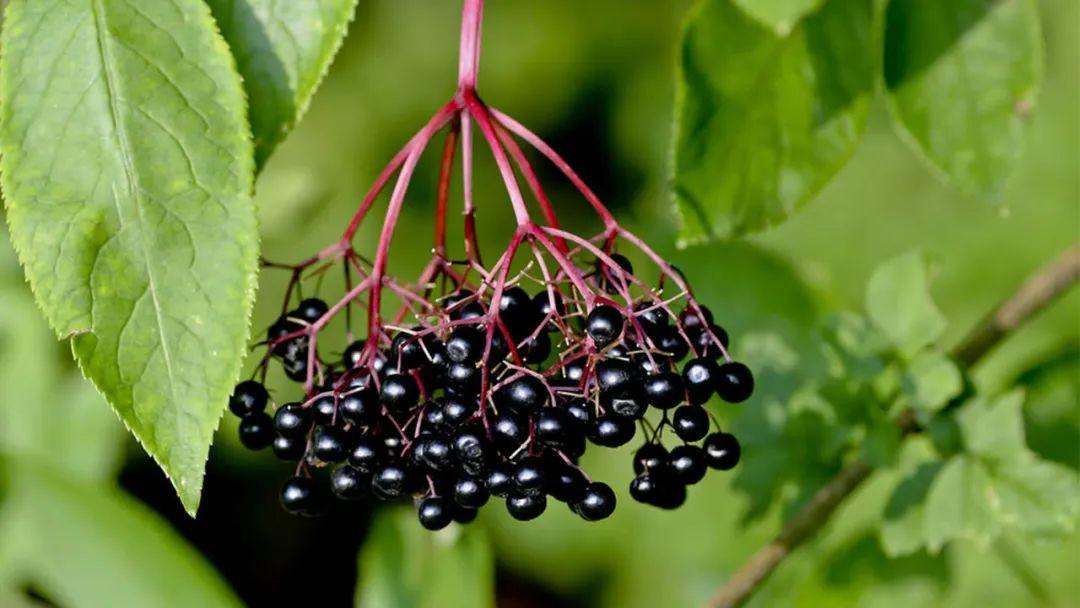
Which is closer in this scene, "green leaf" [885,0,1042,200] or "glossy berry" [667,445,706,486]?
"glossy berry" [667,445,706,486]

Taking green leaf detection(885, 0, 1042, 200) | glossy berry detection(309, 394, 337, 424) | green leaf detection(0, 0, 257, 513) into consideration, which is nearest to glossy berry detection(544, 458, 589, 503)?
glossy berry detection(309, 394, 337, 424)

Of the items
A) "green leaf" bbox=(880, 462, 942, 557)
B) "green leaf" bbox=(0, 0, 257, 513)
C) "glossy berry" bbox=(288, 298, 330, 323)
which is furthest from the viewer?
"green leaf" bbox=(880, 462, 942, 557)

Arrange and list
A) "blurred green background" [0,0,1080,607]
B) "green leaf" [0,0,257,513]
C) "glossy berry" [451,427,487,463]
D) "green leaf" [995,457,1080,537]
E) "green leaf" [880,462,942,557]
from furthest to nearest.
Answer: "blurred green background" [0,0,1080,607]
"green leaf" [880,462,942,557]
"green leaf" [995,457,1080,537]
"glossy berry" [451,427,487,463]
"green leaf" [0,0,257,513]

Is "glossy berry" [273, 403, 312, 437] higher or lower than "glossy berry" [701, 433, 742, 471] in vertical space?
lower

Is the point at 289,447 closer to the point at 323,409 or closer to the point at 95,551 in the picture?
the point at 323,409

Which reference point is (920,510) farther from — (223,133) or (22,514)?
(22,514)

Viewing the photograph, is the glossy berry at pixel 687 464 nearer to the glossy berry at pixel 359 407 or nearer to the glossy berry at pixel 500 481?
the glossy berry at pixel 500 481

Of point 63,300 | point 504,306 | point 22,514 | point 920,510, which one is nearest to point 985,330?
point 920,510

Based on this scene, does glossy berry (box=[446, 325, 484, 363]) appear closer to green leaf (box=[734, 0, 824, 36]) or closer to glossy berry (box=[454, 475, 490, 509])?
glossy berry (box=[454, 475, 490, 509])
